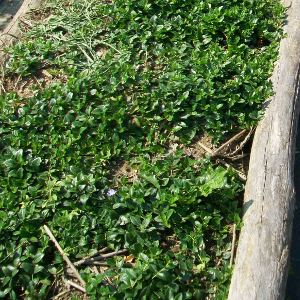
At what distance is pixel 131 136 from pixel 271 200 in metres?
1.29

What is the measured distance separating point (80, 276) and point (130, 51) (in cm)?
243

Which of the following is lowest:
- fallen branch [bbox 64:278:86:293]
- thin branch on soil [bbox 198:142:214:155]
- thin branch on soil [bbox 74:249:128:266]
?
fallen branch [bbox 64:278:86:293]

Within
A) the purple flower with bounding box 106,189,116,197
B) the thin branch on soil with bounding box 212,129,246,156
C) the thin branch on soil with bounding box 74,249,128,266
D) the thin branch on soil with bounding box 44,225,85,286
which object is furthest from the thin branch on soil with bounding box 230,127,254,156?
the thin branch on soil with bounding box 44,225,85,286

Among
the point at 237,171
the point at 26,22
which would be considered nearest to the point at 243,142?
the point at 237,171

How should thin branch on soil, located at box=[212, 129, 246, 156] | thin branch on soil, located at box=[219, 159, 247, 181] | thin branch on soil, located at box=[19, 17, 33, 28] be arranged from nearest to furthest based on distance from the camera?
thin branch on soil, located at box=[219, 159, 247, 181]
thin branch on soil, located at box=[212, 129, 246, 156]
thin branch on soil, located at box=[19, 17, 33, 28]

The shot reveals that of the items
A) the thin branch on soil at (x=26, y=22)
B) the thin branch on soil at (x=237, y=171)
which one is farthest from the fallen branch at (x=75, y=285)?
the thin branch on soil at (x=26, y=22)

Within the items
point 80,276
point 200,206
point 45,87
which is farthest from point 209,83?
point 80,276

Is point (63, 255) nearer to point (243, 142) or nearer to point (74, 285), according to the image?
point (74, 285)

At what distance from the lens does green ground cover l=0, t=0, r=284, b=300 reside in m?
2.59

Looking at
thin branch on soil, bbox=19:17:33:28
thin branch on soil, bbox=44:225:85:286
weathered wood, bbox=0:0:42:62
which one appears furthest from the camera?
thin branch on soil, bbox=19:17:33:28

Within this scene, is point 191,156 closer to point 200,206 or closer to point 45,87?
point 200,206

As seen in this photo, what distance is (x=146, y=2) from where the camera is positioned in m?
4.32

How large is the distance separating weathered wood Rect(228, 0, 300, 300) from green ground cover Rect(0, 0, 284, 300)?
13 centimetres

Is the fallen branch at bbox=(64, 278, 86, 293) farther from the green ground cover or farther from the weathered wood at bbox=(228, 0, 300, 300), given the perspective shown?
the weathered wood at bbox=(228, 0, 300, 300)
